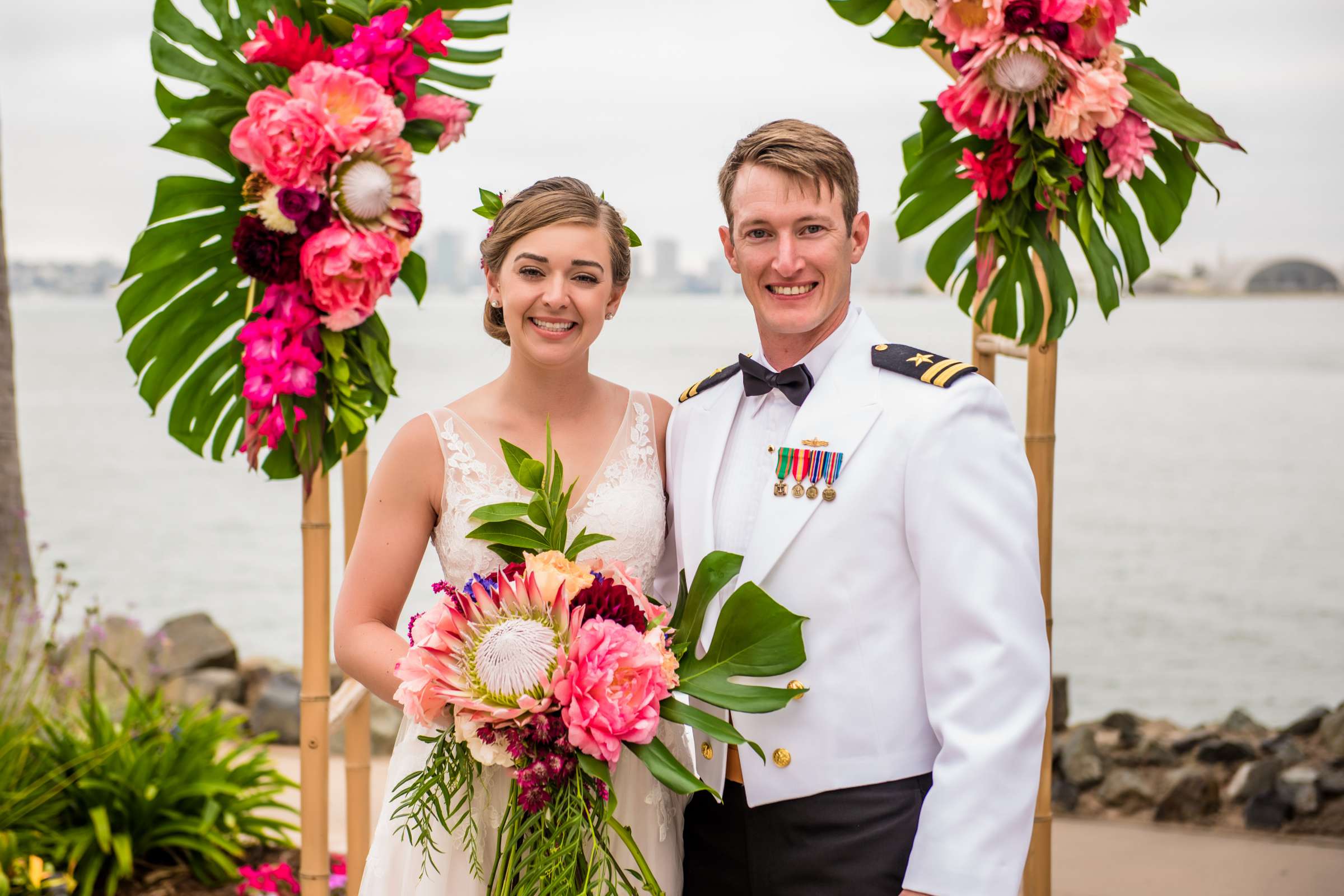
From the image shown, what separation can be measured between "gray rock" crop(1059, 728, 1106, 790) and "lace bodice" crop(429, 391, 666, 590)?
357 centimetres

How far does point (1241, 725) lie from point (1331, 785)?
1.18 m

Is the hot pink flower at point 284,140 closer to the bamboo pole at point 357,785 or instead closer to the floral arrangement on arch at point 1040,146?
the bamboo pole at point 357,785

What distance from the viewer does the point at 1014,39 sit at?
2398 mm

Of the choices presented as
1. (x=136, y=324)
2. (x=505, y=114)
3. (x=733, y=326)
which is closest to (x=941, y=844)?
(x=136, y=324)

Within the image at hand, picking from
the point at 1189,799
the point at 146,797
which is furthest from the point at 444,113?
the point at 1189,799

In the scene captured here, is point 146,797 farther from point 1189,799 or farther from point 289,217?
point 1189,799

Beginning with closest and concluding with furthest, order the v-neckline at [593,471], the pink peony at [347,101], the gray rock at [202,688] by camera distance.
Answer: the v-neckline at [593,471] → the pink peony at [347,101] → the gray rock at [202,688]

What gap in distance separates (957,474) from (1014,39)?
1073 millimetres

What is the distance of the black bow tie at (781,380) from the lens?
79.2 inches

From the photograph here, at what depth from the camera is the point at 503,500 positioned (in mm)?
2221

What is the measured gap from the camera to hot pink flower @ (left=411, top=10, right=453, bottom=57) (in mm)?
2645

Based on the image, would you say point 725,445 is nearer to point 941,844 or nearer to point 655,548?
point 655,548

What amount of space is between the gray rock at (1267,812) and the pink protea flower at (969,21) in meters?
3.58

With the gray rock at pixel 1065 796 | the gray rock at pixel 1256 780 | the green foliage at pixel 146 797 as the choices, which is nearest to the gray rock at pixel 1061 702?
the gray rock at pixel 1065 796
